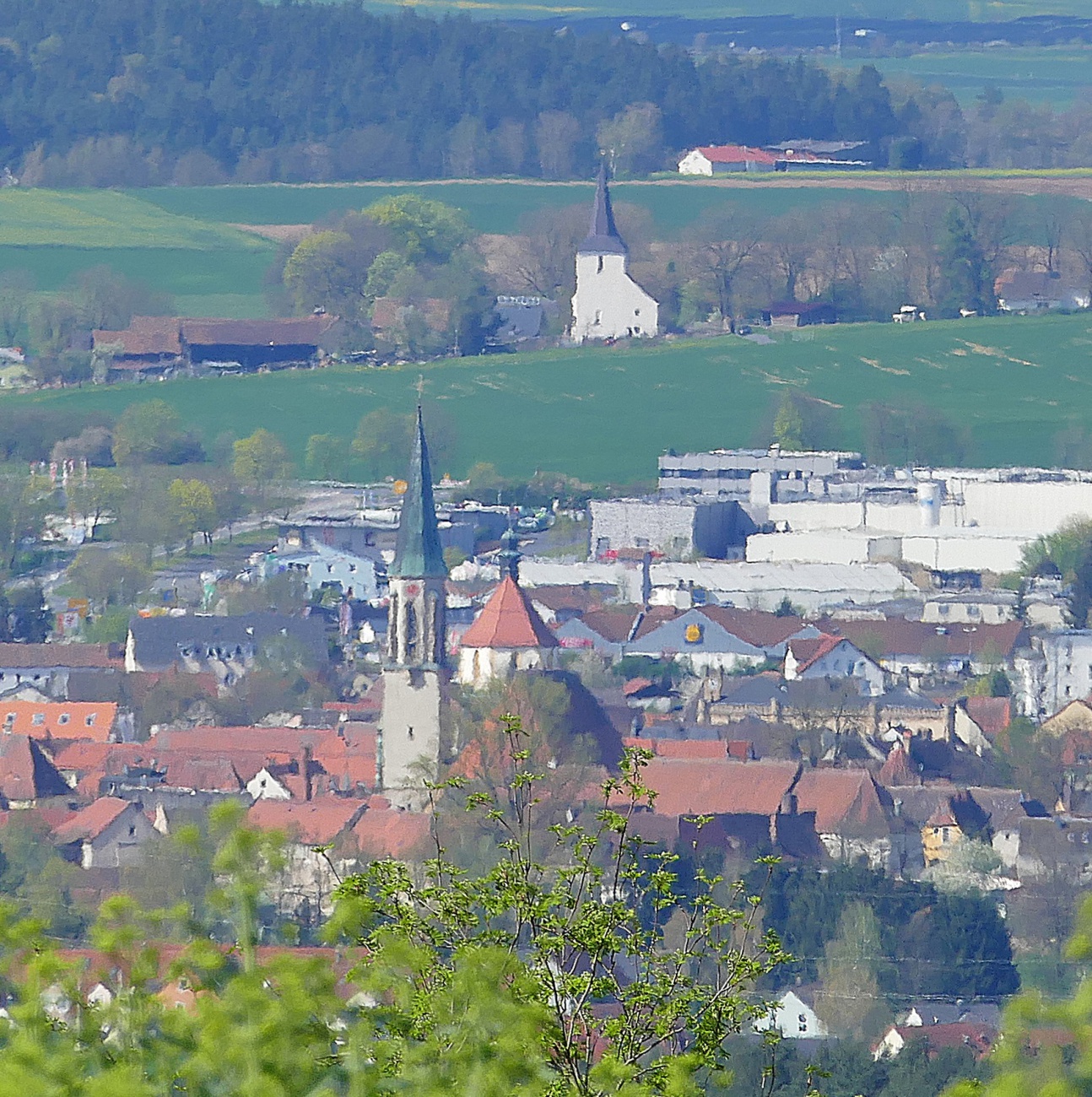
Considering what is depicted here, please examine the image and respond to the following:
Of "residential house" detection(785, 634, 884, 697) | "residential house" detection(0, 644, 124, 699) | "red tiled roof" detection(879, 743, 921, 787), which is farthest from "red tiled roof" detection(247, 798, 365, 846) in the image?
"residential house" detection(785, 634, 884, 697)

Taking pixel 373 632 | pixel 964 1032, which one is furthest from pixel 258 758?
pixel 964 1032

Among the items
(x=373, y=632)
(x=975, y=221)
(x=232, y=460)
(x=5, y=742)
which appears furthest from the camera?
(x=975, y=221)

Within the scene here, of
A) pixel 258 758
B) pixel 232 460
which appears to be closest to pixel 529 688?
pixel 258 758

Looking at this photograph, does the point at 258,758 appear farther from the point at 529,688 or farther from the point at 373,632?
the point at 373,632

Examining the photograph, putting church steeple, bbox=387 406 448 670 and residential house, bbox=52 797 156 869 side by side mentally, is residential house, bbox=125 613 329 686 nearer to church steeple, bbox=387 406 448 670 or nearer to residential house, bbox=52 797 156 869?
church steeple, bbox=387 406 448 670

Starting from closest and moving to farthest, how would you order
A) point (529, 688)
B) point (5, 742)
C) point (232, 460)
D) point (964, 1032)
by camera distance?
point (964, 1032) → point (529, 688) → point (5, 742) → point (232, 460)

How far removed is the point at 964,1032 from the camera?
82.8 ft

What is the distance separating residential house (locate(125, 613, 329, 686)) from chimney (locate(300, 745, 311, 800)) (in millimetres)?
8693

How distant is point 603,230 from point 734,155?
17105 mm

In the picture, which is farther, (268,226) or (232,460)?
(268,226)

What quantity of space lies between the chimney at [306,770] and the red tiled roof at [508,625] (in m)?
4.11

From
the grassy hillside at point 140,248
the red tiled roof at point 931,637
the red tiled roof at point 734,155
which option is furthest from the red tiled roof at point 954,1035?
the red tiled roof at point 734,155

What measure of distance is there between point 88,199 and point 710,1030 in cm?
8490

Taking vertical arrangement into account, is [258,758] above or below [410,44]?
below
